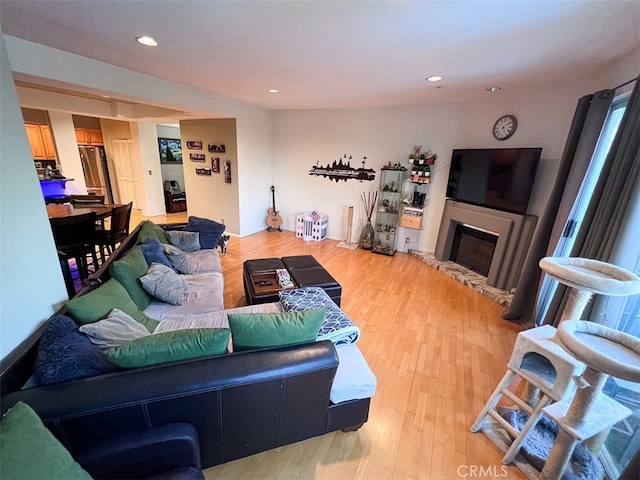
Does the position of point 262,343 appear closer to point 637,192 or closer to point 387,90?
point 637,192

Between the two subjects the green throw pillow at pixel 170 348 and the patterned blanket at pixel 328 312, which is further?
the patterned blanket at pixel 328 312

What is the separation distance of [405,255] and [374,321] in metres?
2.37

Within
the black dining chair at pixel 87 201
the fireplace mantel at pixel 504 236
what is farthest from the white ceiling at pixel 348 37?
the black dining chair at pixel 87 201

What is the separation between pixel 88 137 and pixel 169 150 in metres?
1.79

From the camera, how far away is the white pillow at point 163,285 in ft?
6.93

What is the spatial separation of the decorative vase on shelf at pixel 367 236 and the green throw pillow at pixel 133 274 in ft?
12.2

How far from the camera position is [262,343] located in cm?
137

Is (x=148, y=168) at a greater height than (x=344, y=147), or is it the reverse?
(x=344, y=147)

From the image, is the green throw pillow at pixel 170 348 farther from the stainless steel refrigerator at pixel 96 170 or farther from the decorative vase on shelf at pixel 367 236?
the stainless steel refrigerator at pixel 96 170

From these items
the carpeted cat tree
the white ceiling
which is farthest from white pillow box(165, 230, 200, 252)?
the carpeted cat tree

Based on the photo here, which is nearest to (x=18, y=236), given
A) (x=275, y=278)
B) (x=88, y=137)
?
(x=275, y=278)

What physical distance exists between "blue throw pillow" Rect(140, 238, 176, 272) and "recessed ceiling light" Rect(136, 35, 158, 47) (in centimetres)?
167

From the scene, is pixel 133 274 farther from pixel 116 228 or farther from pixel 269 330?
pixel 116 228

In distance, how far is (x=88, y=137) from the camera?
6602 mm
